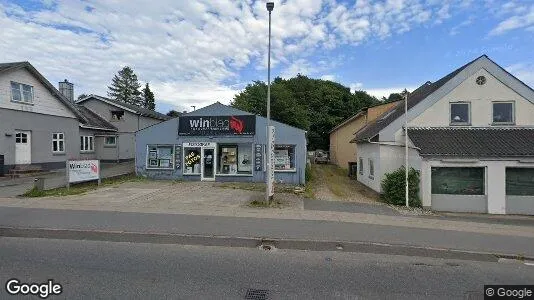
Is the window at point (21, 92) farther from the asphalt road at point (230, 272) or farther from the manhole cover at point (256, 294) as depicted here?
the manhole cover at point (256, 294)

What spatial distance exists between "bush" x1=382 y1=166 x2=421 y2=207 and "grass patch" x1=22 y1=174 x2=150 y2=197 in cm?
1265

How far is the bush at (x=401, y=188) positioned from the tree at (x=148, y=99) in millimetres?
71602

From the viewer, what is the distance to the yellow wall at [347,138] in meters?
26.8

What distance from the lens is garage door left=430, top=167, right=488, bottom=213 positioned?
1343cm

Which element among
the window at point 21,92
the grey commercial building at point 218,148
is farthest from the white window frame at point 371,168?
the window at point 21,92

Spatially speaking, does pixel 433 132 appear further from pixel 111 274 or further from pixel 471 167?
pixel 111 274

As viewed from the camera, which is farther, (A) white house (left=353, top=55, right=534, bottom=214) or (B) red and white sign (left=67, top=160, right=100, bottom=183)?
(B) red and white sign (left=67, top=160, right=100, bottom=183)

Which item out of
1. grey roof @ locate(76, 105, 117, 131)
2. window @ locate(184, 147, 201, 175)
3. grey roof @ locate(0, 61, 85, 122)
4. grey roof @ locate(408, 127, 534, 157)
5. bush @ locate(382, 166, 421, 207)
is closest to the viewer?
grey roof @ locate(408, 127, 534, 157)

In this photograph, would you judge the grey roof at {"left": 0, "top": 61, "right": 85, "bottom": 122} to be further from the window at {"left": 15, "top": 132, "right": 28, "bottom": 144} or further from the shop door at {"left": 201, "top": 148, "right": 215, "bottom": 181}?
the shop door at {"left": 201, "top": 148, "right": 215, "bottom": 181}

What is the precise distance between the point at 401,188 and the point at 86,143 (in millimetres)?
23923

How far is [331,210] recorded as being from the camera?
440 inches

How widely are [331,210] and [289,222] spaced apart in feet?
8.51

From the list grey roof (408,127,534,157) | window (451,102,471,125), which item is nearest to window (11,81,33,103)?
grey roof (408,127,534,157)

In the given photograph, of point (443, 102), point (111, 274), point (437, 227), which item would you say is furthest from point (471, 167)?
point (111, 274)
